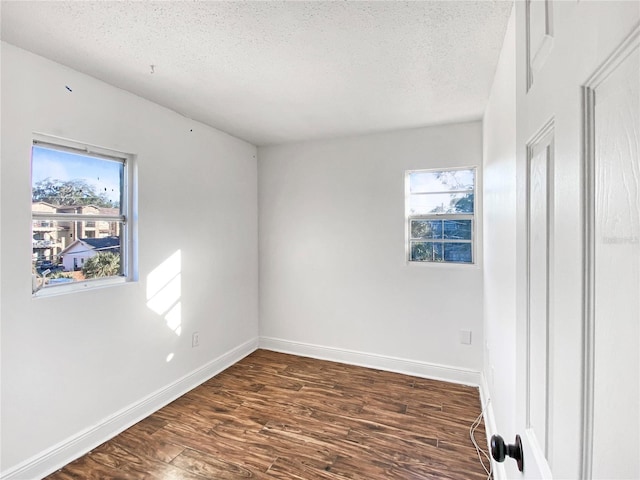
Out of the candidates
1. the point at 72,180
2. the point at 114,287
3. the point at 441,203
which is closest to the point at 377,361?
the point at 441,203

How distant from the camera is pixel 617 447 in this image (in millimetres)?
344

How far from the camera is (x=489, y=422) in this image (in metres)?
2.21

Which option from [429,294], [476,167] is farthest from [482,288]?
[476,167]

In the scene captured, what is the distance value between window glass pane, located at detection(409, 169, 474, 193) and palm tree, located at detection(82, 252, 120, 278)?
266 cm

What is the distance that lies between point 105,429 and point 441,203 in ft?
10.6

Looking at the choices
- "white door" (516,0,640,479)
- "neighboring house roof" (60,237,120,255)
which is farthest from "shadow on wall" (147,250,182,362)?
"white door" (516,0,640,479)

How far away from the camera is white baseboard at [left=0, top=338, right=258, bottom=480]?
1.79 metres

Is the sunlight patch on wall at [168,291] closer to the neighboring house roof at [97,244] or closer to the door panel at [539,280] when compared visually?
the neighboring house roof at [97,244]

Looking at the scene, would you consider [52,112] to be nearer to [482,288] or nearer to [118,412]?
[118,412]

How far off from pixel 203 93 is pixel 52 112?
91cm

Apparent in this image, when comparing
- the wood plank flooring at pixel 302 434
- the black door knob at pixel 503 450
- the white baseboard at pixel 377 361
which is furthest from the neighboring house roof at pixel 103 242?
the black door knob at pixel 503 450

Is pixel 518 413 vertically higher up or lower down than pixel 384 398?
higher up

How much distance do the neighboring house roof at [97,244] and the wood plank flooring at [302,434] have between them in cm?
131

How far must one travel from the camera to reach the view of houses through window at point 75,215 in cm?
189
